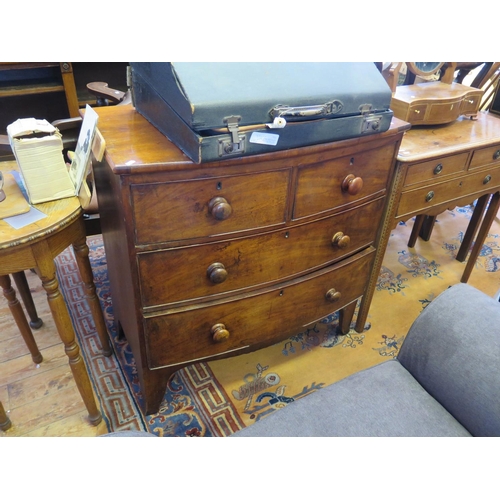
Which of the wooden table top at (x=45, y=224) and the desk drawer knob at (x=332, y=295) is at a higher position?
the wooden table top at (x=45, y=224)

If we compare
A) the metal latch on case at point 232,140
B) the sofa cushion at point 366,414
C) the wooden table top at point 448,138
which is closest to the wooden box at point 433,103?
the wooden table top at point 448,138

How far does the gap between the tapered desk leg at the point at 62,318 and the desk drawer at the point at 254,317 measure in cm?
24

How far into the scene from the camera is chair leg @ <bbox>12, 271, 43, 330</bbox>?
1.68 metres

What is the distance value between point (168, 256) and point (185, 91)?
0.44 metres

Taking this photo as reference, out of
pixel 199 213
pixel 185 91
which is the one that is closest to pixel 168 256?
pixel 199 213

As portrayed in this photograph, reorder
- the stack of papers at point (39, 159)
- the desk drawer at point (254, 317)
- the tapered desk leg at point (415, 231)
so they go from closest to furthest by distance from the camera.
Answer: the stack of papers at point (39, 159), the desk drawer at point (254, 317), the tapered desk leg at point (415, 231)

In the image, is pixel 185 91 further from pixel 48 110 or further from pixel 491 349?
pixel 48 110

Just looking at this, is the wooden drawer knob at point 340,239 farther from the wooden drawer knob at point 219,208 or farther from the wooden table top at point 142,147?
the wooden drawer knob at point 219,208

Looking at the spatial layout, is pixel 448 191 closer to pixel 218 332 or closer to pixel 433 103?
pixel 433 103

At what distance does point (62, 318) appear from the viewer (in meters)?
1.25

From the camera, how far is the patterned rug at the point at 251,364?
1570 mm

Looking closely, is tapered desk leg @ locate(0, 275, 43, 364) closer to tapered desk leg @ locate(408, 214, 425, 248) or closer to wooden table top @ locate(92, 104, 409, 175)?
wooden table top @ locate(92, 104, 409, 175)

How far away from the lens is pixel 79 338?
1.87 meters
